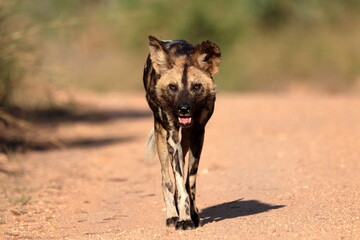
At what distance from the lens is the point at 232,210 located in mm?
6383

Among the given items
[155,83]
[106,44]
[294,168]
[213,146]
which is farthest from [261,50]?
[155,83]

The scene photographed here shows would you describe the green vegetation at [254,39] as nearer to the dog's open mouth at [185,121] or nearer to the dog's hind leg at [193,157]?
the dog's hind leg at [193,157]

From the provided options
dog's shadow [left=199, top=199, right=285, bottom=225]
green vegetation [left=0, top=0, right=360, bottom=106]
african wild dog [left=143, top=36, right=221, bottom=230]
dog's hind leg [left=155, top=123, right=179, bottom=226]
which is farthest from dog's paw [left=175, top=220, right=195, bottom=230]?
green vegetation [left=0, top=0, right=360, bottom=106]

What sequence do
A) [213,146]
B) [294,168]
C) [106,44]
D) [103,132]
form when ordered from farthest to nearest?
[106,44] < [103,132] < [213,146] < [294,168]

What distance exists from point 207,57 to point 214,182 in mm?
2436

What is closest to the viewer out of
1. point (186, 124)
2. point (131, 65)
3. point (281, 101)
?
point (186, 124)

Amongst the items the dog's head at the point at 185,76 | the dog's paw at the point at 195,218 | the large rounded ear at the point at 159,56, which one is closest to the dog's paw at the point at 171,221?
the dog's paw at the point at 195,218

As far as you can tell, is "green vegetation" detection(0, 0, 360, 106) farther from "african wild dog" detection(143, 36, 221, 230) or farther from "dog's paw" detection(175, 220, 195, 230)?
"dog's paw" detection(175, 220, 195, 230)

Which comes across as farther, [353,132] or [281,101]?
[281,101]

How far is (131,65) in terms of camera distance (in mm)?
22766

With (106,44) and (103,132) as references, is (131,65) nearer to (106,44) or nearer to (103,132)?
(106,44)

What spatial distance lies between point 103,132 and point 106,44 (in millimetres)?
15347

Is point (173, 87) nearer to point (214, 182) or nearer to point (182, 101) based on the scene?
point (182, 101)

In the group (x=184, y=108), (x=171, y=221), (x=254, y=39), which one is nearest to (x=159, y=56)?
(x=184, y=108)
